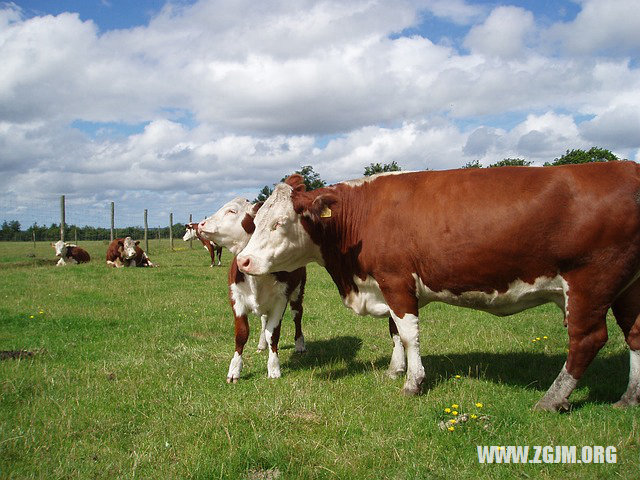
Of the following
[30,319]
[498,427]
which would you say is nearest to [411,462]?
→ [498,427]

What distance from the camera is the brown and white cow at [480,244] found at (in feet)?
14.9

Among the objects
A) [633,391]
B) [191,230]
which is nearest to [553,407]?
[633,391]

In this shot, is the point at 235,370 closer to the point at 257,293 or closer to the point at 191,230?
the point at 257,293

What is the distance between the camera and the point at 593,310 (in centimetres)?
459

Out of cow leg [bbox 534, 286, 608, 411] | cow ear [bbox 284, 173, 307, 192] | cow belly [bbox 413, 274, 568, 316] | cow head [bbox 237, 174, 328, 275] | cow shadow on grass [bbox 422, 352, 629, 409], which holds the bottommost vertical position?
cow shadow on grass [bbox 422, 352, 629, 409]

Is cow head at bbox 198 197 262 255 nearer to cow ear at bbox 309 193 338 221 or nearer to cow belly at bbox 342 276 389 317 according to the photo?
cow ear at bbox 309 193 338 221

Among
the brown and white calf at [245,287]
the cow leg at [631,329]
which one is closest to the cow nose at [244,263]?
the brown and white calf at [245,287]

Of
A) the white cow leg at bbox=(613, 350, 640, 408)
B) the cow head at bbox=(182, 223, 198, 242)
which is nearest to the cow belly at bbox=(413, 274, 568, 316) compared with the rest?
the white cow leg at bbox=(613, 350, 640, 408)

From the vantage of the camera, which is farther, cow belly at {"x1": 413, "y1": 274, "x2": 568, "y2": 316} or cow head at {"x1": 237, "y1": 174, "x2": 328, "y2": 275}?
cow head at {"x1": 237, "y1": 174, "x2": 328, "y2": 275}

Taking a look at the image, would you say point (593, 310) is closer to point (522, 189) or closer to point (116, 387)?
point (522, 189)

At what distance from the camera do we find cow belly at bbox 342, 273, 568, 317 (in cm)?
485

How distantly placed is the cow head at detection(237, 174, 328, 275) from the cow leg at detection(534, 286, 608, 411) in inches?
103

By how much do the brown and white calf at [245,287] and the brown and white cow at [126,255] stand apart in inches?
686

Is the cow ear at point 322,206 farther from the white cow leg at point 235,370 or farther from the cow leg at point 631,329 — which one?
the cow leg at point 631,329
